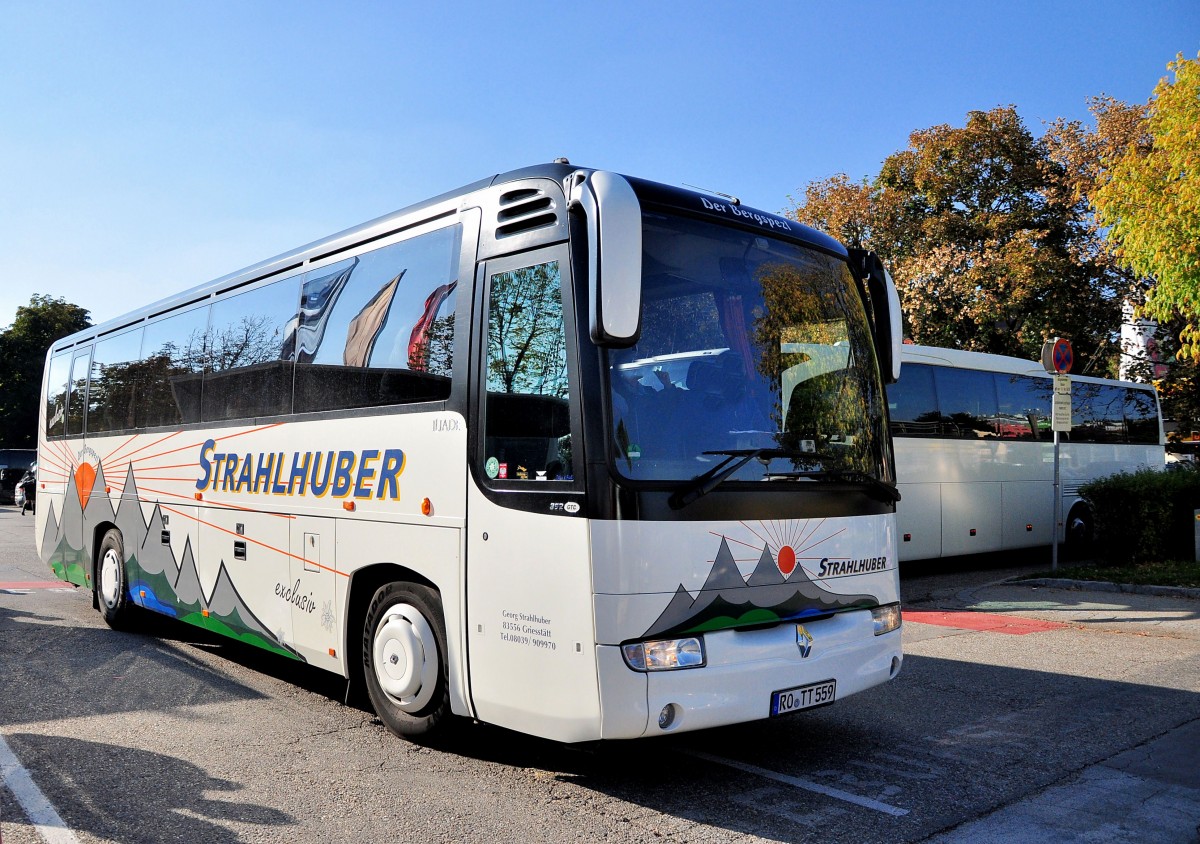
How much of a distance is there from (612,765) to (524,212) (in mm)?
3116

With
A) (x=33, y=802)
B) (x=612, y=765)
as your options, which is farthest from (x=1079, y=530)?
(x=33, y=802)

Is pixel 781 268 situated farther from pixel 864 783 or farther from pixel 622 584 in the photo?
pixel 864 783

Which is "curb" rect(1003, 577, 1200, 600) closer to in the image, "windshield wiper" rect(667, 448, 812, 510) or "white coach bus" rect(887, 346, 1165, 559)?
"white coach bus" rect(887, 346, 1165, 559)

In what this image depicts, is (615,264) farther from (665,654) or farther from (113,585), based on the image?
(113,585)

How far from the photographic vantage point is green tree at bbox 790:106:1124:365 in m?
24.7

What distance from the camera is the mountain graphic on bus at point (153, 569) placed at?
8000 millimetres

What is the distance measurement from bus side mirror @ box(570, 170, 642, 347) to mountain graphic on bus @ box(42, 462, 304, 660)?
3.99m

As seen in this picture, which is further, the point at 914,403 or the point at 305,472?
the point at 914,403

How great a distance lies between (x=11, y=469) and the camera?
3869 cm

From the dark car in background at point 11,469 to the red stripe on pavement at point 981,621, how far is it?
37.1m

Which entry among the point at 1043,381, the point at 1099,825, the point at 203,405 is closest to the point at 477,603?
the point at 1099,825

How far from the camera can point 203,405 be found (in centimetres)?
873

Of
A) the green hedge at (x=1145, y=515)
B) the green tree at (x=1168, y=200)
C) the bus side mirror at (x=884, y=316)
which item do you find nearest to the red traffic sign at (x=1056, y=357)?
the green hedge at (x=1145, y=515)

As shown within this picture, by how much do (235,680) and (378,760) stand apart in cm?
283
